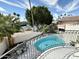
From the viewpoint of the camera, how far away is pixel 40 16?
92.5 feet

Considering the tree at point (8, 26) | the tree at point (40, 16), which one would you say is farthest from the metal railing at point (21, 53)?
the tree at point (40, 16)

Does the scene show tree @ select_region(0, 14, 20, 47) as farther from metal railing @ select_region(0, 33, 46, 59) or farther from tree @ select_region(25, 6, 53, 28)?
tree @ select_region(25, 6, 53, 28)

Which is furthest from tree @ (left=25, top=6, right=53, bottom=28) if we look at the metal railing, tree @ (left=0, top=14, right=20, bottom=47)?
the metal railing

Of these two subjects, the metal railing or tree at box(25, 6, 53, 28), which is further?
tree at box(25, 6, 53, 28)

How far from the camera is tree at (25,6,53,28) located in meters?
28.3

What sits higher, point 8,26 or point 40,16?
point 40,16

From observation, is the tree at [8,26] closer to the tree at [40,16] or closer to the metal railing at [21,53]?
the metal railing at [21,53]

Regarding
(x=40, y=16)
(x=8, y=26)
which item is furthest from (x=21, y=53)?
(x=40, y=16)

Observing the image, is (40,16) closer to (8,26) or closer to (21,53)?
(8,26)

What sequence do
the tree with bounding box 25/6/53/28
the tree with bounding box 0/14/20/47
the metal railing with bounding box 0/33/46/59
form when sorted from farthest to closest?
the tree with bounding box 25/6/53/28 < the tree with bounding box 0/14/20/47 < the metal railing with bounding box 0/33/46/59

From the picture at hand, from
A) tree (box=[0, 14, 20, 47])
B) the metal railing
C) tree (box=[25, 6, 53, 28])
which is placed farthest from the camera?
tree (box=[25, 6, 53, 28])

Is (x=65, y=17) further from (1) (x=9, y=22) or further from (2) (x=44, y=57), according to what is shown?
(2) (x=44, y=57)

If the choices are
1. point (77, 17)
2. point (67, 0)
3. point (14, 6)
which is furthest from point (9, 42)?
point (77, 17)

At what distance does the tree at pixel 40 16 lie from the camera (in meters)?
28.3
